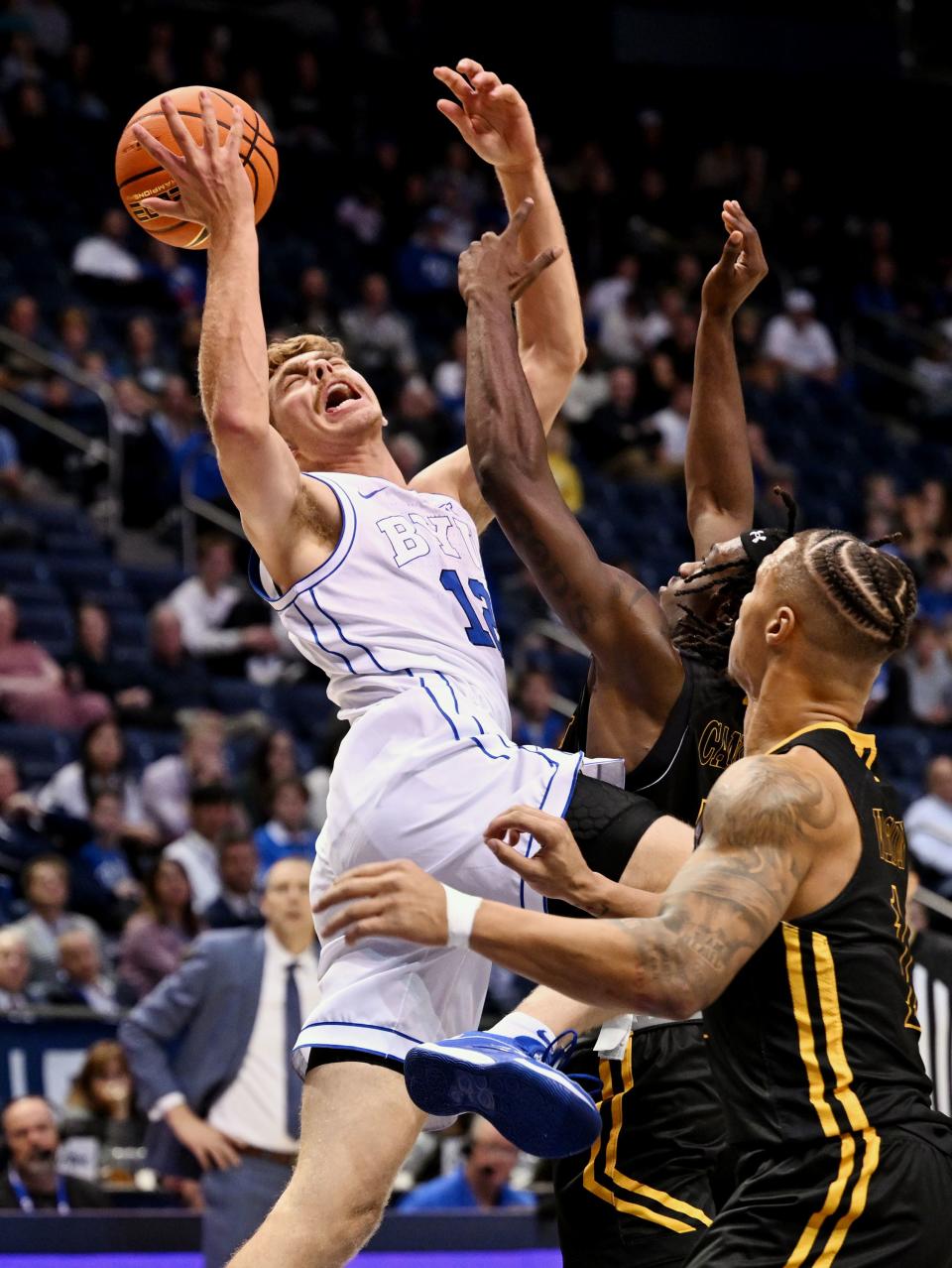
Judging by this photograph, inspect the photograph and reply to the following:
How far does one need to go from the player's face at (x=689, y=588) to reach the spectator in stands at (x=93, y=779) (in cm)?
578

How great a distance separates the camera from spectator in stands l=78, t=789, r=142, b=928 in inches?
380

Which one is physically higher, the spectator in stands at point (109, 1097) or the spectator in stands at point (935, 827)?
the spectator in stands at point (109, 1097)

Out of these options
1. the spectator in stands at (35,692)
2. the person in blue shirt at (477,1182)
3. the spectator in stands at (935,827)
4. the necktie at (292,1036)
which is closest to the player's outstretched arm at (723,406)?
the necktie at (292,1036)

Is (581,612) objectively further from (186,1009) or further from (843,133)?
(843,133)

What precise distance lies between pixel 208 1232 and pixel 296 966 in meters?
1.02

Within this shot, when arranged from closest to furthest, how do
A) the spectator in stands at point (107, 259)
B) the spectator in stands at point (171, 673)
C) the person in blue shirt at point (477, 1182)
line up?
the person in blue shirt at point (477, 1182) < the spectator in stands at point (171, 673) < the spectator in stands at point (107, 259)

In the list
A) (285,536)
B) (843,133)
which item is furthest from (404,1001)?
(843,133)

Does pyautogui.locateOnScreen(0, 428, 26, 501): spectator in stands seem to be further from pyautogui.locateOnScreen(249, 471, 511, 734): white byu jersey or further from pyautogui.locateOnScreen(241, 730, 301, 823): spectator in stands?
pyautogui.locateOnScreen(249, 471, 511, 734): white byu jersey

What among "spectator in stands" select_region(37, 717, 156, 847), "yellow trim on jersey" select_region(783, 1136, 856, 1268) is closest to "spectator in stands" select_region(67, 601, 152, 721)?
"spectator in stands" select_region(37, 717, 156, 847)

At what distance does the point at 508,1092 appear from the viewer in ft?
11.3

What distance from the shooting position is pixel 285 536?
4.37m

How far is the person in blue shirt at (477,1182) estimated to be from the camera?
7.61m

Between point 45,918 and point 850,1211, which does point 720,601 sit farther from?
point 45,918

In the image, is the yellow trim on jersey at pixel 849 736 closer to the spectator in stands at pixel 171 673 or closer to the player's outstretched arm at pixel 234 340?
the player's outstretched arm at pixel 234 340
